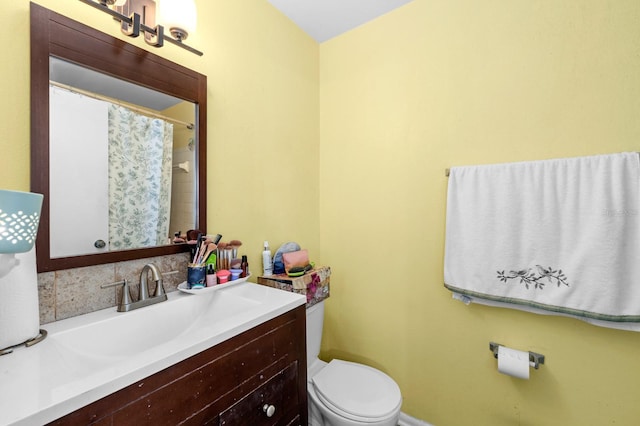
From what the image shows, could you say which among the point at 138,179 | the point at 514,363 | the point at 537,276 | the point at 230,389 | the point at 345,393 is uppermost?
the point at 138,179

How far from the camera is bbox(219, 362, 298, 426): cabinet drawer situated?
0.79 meters

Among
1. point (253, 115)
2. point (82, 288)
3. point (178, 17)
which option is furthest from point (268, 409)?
point (178, 17)

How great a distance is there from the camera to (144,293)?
0.99m

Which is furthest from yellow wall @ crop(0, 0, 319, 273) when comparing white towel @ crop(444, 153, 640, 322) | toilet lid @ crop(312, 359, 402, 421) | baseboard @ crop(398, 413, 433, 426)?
baseboard @ crop(398, 413, 433, 426)

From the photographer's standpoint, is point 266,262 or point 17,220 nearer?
point 17,220

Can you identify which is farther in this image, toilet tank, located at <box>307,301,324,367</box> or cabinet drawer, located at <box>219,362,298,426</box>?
toilet tank, located at <box>307,301,324,367</box>

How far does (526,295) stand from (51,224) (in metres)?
1.83

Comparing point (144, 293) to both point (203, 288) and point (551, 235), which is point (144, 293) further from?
point (551, 235)

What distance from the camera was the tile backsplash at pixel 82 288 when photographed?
0.83 m

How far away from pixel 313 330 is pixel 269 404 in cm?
68

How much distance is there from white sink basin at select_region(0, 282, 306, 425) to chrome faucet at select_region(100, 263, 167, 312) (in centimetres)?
3

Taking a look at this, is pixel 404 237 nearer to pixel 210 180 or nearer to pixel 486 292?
pixel 486 292

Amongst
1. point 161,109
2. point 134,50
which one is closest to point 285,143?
point 161,109

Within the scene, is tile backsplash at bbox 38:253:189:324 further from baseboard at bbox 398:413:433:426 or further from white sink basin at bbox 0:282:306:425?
baseboard at bbox 398:413:433:426
